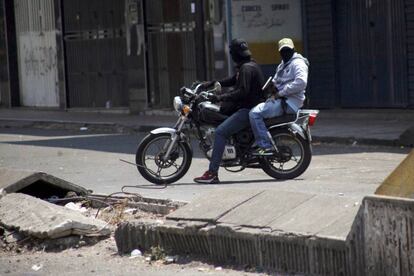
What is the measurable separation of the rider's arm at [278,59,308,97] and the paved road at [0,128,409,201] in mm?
1073

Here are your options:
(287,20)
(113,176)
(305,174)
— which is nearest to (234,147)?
(305,174)

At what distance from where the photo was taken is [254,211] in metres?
8.17

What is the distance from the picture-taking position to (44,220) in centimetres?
935

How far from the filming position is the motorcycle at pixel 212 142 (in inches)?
470

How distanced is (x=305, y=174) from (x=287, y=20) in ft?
28.3

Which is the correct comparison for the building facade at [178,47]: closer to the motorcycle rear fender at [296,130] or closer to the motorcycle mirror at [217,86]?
the motorcycle rear fender at [296,130]

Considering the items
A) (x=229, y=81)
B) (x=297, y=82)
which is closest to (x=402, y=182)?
(x=297, y=82)

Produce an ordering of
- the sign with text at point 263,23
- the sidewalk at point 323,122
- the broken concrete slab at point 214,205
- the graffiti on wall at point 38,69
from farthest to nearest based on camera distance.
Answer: the graffiti on wall at point 38,69 → the sign with text at point 263,23 → the sidewalk at point 323,122 → the broken concrete slab at point 214,205

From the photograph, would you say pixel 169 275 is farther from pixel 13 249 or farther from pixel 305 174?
pixel 305 174

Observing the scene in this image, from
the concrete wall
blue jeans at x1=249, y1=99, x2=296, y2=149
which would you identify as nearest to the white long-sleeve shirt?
blue jeans at x1=249, y1=99, x2=296, y2=149

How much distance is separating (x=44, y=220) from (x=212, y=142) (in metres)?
3.16

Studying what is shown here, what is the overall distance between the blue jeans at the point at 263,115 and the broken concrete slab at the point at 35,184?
6.74 feet

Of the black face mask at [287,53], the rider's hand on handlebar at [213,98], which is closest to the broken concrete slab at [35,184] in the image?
the rider's hand on handlebar at [213,98]

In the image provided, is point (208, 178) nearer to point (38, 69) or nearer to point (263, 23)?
point (263, 23)
